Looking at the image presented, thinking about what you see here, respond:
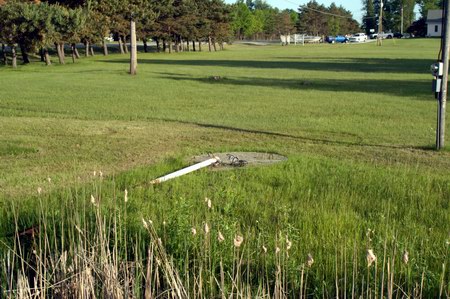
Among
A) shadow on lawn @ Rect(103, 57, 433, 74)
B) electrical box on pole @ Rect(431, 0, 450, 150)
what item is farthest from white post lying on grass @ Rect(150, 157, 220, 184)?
shadow on lawn @ Rect(103, 57, 433, 74)

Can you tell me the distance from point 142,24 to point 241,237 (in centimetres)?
6331

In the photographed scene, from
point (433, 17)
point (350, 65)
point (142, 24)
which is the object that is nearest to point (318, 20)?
point (433, 17)

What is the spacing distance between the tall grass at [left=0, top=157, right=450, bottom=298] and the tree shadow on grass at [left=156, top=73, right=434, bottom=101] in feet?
48.0

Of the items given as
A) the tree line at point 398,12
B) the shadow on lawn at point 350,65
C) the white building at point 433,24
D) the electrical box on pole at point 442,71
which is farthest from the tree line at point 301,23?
the electrical box on pole at point 442,71

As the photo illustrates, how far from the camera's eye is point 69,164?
10297mm

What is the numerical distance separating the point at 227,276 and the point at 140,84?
24668mm

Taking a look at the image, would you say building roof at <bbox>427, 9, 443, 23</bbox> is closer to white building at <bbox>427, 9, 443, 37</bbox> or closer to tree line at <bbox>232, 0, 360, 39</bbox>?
white building at <bbox>427, 9, 443, 37</bbox>

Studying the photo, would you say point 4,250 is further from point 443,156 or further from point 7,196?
point 443,156

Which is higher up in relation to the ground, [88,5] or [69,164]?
[88,5]

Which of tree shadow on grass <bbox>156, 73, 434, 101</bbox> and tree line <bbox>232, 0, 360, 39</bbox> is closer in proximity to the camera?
tree shadow on grass <bbox>156, 73, 434, 101</bbox>

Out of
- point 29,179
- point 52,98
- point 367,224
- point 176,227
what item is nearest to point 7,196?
point 29,179

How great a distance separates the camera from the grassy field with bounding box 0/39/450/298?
4.83 meters

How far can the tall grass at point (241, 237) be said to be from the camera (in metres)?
4.33

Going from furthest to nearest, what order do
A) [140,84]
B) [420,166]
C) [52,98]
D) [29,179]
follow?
1. [140,84]
2. [52,98]
3. [420,166]
4. [29,179]
